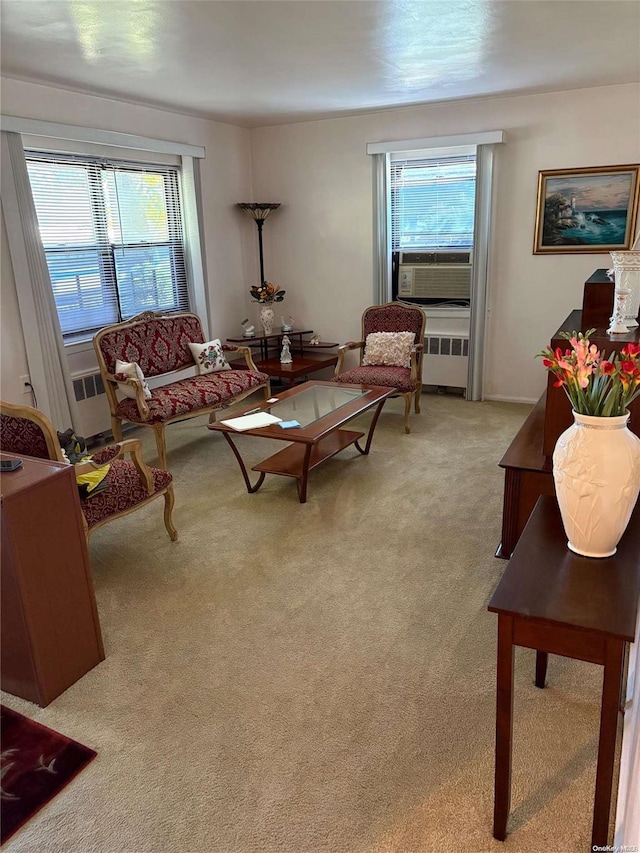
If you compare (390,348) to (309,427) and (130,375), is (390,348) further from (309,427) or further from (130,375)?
(130,375)

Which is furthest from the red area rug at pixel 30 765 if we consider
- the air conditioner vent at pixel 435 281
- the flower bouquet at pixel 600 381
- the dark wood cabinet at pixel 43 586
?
the air conditioner vent at pixel 435 281

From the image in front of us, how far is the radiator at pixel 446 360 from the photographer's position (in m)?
5.85

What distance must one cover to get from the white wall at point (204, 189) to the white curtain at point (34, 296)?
7cm

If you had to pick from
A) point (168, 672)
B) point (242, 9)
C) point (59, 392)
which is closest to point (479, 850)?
point (168, 672)

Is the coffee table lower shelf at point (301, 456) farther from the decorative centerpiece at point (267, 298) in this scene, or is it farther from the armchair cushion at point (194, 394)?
the decorative centerpiece at point (267, 298)

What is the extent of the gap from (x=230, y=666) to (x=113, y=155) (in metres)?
4.09

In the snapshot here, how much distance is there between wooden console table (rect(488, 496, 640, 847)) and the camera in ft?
4.58

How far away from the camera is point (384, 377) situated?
4.93m

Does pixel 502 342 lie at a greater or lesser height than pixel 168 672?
greater

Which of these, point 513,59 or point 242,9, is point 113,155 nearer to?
point 242,9

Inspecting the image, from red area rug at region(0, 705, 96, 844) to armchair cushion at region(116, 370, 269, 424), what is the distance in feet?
7.82

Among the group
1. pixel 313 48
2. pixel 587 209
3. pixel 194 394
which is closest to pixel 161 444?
pixel 194 394

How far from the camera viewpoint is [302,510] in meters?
3.63

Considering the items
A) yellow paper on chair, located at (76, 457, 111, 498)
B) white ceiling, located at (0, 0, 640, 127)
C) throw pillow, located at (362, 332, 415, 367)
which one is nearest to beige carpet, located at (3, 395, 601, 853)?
yellow paper on chair, located at (76, 457, 111, 498)
